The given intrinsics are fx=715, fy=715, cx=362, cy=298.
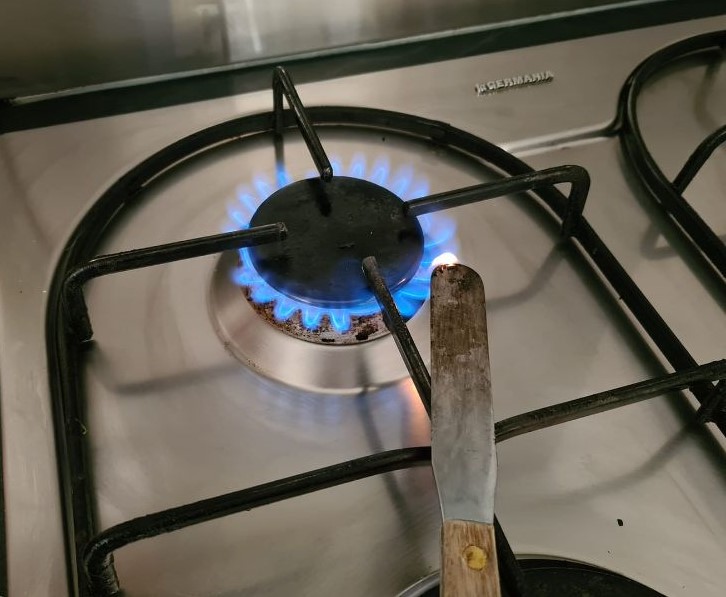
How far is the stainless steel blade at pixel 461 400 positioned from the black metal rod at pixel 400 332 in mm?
19

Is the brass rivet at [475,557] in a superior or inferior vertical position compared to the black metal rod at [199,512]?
inferior

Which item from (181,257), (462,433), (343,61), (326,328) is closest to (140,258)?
(181,257)

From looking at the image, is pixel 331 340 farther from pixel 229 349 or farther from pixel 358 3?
pixel 358 3

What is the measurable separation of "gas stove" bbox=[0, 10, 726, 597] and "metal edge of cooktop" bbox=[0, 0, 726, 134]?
2 cm

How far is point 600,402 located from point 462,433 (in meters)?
0.11

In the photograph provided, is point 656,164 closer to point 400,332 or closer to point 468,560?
point 400,332

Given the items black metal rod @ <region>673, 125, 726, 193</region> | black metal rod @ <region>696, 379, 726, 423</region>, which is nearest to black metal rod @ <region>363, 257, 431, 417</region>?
black metal rod @ <region>696, 379, 726, 423</region>

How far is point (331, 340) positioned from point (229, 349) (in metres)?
0.08

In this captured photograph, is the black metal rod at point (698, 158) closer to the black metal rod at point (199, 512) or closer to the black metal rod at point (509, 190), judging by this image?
the black metal rod at point (509, 190)

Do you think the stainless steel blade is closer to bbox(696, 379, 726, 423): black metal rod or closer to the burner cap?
the burner cap

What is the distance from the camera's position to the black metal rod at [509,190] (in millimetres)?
568

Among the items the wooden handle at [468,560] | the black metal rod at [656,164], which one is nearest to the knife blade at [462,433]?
the wooden handle at [468,560]

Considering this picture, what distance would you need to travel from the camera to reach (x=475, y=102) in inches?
29.0

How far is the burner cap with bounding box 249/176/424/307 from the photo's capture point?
54cm
